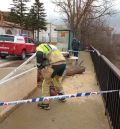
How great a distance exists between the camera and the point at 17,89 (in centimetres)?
756

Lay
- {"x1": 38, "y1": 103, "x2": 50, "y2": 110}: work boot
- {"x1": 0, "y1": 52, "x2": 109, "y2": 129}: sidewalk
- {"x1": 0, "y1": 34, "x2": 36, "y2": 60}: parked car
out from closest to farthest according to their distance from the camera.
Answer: {"x1": 0, "y1": 52, "x2": 109, "y2": 129}: sidewalk, {"x1": 38, "y1": 103, "x2": 50, "y2": 110}: work boot, {"x1": 0, "y1": 34, "x2": 36, "y2": 60}: parked car

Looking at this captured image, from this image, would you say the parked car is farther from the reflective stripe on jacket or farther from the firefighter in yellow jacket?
the reflective stripe on jacket

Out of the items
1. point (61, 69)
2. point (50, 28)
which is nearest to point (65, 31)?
point (61, 69)

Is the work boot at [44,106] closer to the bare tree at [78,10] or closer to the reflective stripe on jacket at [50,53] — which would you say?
the reflective stripe on jacket at [50,53]

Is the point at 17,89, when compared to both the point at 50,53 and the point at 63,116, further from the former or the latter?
the point at 63,116

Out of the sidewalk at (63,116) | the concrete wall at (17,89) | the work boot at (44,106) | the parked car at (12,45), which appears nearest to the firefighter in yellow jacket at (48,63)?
the work boot at (44,106)

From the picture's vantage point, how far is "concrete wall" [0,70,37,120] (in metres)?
6.63

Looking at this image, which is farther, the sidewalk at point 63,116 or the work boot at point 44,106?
the work boot at point 44,106

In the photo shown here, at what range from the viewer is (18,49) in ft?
78.3

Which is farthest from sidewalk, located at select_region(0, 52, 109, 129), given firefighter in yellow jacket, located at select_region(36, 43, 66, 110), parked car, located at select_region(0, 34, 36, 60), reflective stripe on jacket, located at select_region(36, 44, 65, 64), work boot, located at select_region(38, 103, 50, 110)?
parked car, located at select_region(0, 34, 36, 60)

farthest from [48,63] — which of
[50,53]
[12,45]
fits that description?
[12,45]

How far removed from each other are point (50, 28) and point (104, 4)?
5892 cm

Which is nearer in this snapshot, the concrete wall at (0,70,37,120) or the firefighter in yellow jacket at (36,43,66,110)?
the concrete wall at (0,70,37,120)

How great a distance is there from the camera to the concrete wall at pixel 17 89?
261 inches
